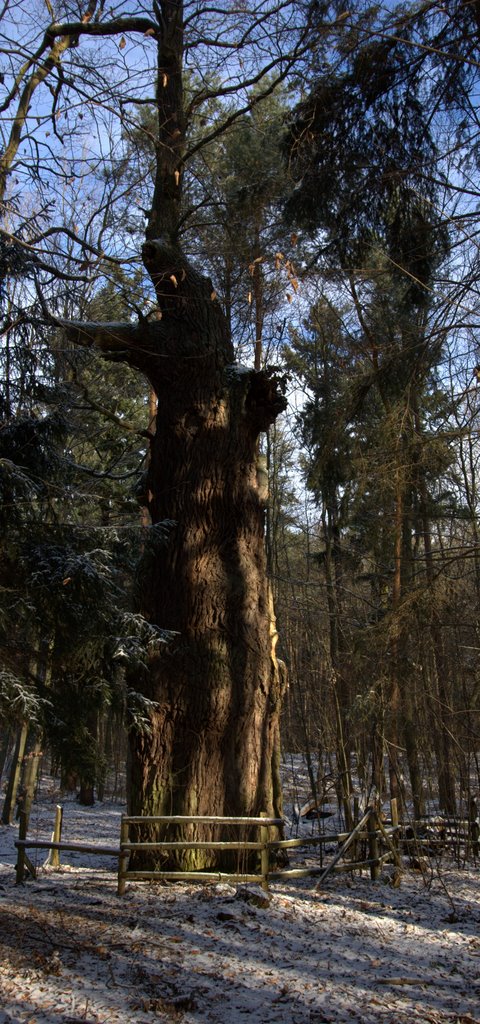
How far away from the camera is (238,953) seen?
18.5 feet

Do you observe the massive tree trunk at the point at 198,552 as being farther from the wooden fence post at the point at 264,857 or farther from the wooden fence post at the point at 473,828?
the wooden fence post at the point at 473,828

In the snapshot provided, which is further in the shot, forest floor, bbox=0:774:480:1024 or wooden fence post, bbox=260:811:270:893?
wooden fence post, bbox=260:811:270:893

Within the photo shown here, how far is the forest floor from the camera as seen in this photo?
15.3ft

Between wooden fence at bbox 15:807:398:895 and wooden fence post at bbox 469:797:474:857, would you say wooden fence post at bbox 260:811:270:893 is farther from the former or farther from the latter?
wooden fence post at bbox 469:797:474:857

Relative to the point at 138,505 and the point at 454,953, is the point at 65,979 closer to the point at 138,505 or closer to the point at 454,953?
the point at 454,953

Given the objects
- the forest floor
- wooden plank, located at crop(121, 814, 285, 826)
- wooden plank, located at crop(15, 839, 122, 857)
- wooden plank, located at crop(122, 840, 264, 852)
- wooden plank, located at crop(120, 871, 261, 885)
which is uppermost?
wooden plank, located at crop(121, 814, 285, 826)

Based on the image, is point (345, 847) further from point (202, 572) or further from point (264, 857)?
point (202, 572)

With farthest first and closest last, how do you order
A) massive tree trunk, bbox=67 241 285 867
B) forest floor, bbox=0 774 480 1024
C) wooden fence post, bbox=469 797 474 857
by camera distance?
wooden fence post, bbox=469 797 474 857 < massive tree trunk, bbox=67 241 285 867 < forest floor, bbox=0 774 480 1024

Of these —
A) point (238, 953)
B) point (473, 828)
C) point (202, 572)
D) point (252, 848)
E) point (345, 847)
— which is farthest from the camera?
point (473, 828)

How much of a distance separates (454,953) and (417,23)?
7.34 meters

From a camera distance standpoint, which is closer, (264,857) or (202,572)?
(264,857)

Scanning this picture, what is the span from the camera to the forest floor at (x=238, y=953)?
15.3 feet

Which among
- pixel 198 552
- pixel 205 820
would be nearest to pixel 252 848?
pixel 205 820

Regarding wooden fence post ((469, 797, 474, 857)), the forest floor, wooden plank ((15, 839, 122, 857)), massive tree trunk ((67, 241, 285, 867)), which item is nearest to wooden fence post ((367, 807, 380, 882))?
the forest floor
